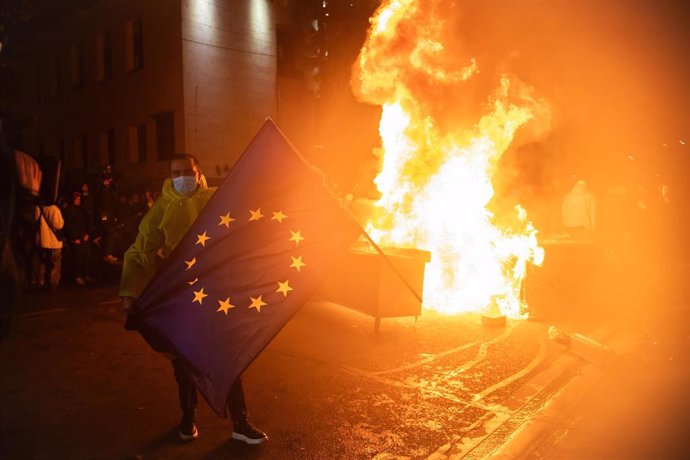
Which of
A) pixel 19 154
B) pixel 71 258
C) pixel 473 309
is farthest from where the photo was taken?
pixel 71 258

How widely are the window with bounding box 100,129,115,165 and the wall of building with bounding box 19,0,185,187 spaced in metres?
0.05

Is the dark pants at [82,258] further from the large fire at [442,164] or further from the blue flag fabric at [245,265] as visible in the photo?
the blue flag fabric at [245,265]

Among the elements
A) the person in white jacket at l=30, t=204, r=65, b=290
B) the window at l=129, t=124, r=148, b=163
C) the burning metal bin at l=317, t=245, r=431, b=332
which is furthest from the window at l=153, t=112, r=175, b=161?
the burning metal bin at l=317, t=245, r=431, b=332

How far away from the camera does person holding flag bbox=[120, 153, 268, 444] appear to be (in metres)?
4.01

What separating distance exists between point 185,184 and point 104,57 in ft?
68.2

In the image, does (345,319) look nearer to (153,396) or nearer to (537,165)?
(153,396)

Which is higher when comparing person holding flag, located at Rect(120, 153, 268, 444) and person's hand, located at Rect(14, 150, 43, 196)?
person's hand, located at Rect(14, 150, 43, 196)

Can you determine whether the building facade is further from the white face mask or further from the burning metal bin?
the white face mask

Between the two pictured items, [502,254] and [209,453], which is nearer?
[209,453]

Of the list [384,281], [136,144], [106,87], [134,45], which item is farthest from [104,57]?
[384,281]

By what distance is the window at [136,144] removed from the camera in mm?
20750

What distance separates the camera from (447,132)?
9.69 m

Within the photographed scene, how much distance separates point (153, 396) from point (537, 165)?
1710 centimetres

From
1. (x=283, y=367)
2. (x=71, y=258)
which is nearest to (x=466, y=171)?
(x=283, y=367)
